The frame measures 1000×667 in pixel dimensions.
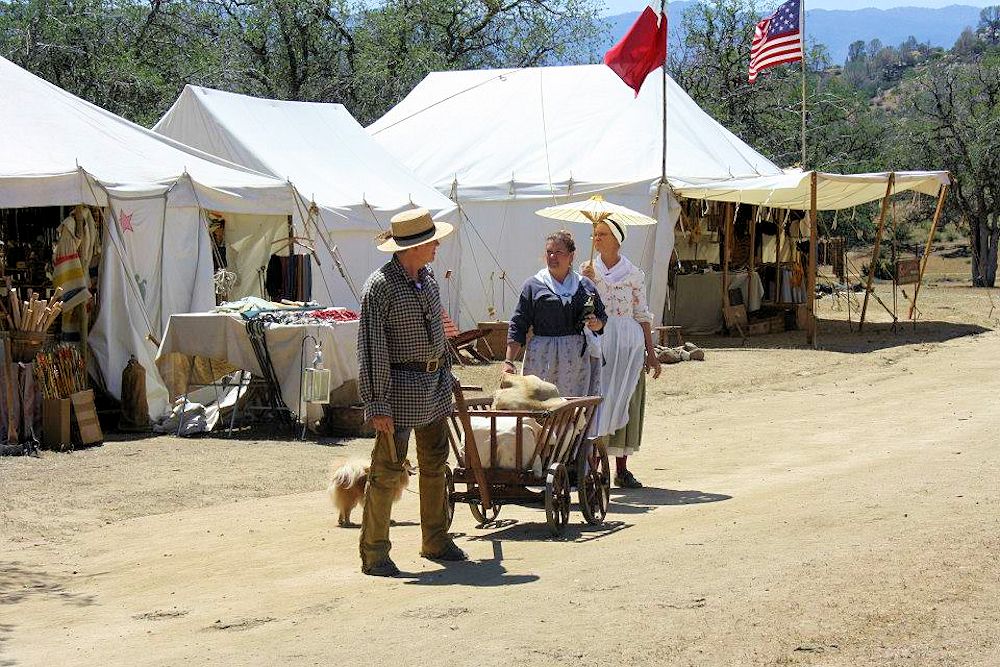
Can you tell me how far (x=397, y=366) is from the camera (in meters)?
6.36

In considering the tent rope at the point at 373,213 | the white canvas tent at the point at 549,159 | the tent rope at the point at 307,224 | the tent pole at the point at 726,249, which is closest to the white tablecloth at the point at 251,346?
the tent rope at the point at 307,224

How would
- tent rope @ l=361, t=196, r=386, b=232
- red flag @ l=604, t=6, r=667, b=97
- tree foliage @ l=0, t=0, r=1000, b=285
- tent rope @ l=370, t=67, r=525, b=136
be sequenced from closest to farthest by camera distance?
tent rope @ l=361, t=196, r=386, b=232
red flag @ l=604, t=6, r=667, b=97
tent rope @ l=370, t=67, r=525, b=136
tree foliage @ l=0, t=0, r=1000, b=285

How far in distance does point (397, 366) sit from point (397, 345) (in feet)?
0.33

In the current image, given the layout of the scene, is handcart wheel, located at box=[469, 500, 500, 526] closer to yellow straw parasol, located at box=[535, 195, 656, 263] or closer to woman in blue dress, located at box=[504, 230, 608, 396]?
woman in blue dress, located at box=[504, 230, 608, 396]

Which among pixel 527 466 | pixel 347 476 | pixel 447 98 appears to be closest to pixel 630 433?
pixel 527 466

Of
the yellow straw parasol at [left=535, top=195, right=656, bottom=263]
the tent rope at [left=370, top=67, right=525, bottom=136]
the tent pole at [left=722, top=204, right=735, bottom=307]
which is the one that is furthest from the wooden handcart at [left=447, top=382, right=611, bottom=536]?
the tent rope at [left=370, top=67, right=525, bottom=136]

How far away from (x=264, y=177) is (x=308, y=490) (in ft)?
19.1

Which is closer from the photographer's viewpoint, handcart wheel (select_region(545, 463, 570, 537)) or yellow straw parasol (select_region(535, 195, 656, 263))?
handcart wheel (select_region(545, 463, 570, 537))

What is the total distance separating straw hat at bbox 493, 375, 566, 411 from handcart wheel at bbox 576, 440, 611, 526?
16.3 inches

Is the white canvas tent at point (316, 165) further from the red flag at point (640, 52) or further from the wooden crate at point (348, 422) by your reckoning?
the wooden crate at point (348, 422)

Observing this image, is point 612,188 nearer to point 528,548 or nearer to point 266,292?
point 266,292

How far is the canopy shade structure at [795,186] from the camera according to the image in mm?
19016

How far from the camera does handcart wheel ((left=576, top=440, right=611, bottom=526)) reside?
732 centimetres

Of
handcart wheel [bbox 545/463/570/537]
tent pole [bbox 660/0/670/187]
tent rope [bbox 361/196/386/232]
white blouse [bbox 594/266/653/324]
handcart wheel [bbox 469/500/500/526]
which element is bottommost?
handcart wheel [bbox 469/500/500/526]
